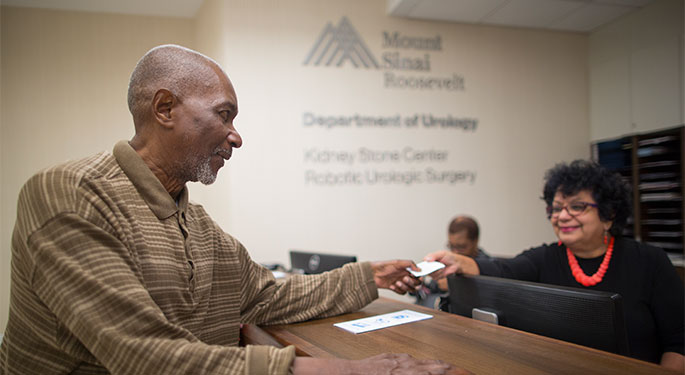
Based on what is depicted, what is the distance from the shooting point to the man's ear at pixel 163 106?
4.07ft

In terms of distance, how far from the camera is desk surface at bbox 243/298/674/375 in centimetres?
104

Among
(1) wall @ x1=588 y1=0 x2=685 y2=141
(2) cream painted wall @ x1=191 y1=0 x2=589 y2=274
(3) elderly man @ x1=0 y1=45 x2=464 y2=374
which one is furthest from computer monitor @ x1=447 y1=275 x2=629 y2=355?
(1) wall @ x1=588 y1=0 x2=685 y2=141

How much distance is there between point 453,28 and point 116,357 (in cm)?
495

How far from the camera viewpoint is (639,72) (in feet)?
16.2

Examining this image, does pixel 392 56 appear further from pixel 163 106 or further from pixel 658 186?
pixel 163 106

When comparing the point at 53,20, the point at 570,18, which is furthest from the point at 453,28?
the point at 53,20

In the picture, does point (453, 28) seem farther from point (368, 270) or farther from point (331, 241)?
point (368, 270)

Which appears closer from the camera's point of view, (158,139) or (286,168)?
(158,139)

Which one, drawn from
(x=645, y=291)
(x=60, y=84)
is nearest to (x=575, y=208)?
(x=645, y=291)

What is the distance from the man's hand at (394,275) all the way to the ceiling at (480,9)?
11.5ft

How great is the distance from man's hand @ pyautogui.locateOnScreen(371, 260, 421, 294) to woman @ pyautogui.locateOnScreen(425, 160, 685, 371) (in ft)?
0.48

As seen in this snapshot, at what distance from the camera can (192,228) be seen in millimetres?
1347

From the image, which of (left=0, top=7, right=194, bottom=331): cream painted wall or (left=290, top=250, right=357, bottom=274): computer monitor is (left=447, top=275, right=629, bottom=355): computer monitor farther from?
(left=0, top=7, right=194, bottom=331): cream painted wall

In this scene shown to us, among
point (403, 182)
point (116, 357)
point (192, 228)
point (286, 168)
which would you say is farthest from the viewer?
point (403, 182)
